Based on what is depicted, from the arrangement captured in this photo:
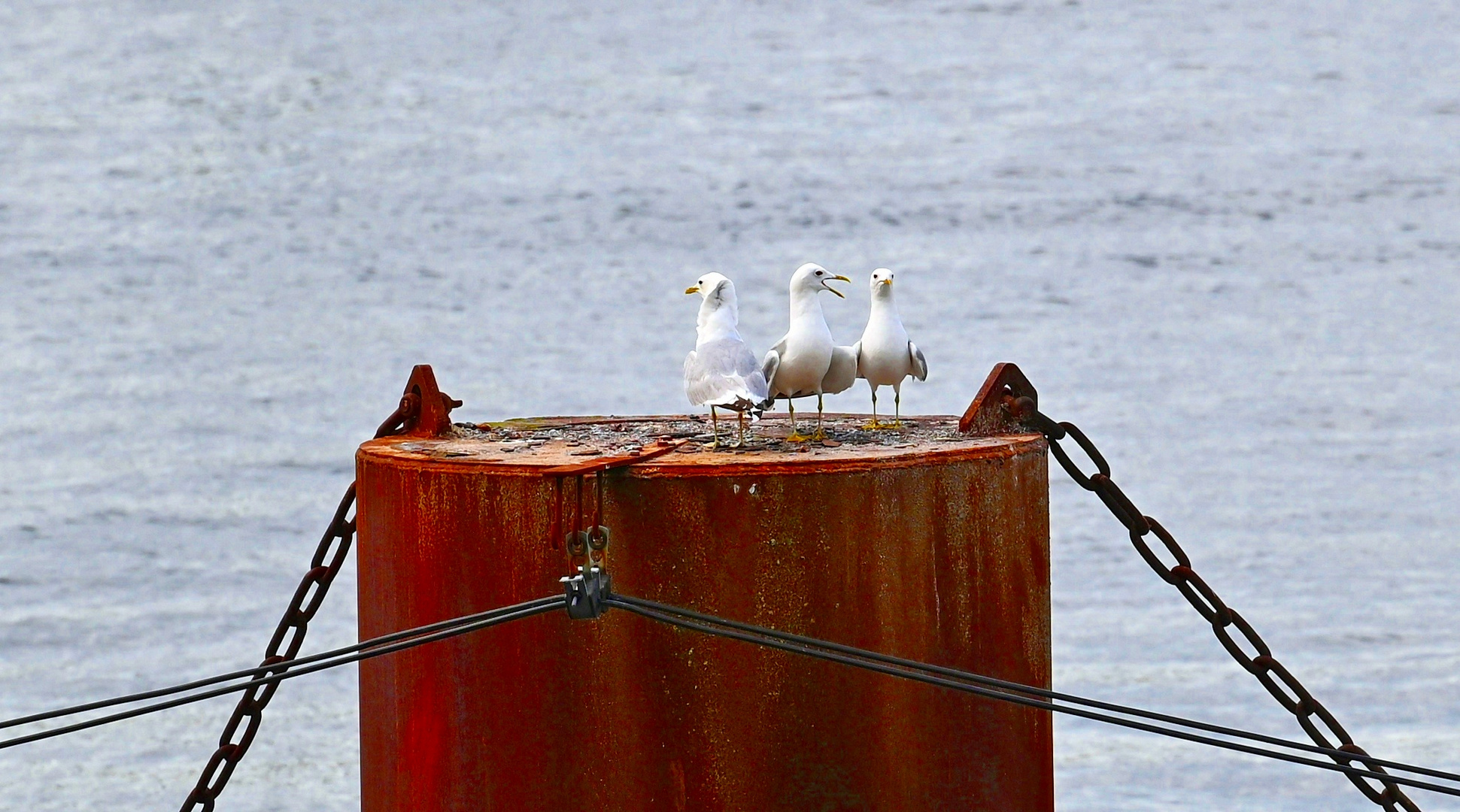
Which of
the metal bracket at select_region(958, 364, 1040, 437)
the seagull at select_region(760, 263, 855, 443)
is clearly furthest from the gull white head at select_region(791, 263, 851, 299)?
the metal bracket at select_region(958, 364, 1040, 437)

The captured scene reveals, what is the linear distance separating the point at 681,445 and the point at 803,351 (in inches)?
18.7

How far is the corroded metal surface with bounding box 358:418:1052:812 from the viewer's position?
14.6 ft

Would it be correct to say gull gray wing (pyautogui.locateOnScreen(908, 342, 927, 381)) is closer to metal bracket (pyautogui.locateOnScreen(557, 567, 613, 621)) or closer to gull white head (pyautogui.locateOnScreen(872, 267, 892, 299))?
gull white head (pyautogui.locateOnScreen(872, 267, 892, 299))

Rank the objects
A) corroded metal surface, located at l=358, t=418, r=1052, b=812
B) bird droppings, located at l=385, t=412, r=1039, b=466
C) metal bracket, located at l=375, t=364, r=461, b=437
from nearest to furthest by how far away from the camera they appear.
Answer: corroded metal surface, located at l=358, t=418, r=1052, b=812 < bird droppings, located at l=385, t=412, r=1039, b=466 < metal bracket, located at l=375, t=364, r=461, b=437

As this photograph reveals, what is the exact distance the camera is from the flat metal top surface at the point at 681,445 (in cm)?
453

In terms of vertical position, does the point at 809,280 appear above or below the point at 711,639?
above

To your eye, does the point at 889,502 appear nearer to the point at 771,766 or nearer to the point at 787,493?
the point at 787,493

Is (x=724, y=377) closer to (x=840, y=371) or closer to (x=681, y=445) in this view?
(x=681, y=445)

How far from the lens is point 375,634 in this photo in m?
5.03

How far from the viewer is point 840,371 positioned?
5.34 m

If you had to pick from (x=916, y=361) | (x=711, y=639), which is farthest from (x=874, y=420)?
(x=711, y=639)

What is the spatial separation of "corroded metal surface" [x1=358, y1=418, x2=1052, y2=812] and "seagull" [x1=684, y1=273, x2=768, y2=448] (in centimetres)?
18

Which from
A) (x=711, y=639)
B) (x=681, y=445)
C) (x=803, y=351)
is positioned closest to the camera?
(x=711, y=639)

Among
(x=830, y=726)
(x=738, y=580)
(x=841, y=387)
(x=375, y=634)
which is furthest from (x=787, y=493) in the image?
(x=375, y=634)
